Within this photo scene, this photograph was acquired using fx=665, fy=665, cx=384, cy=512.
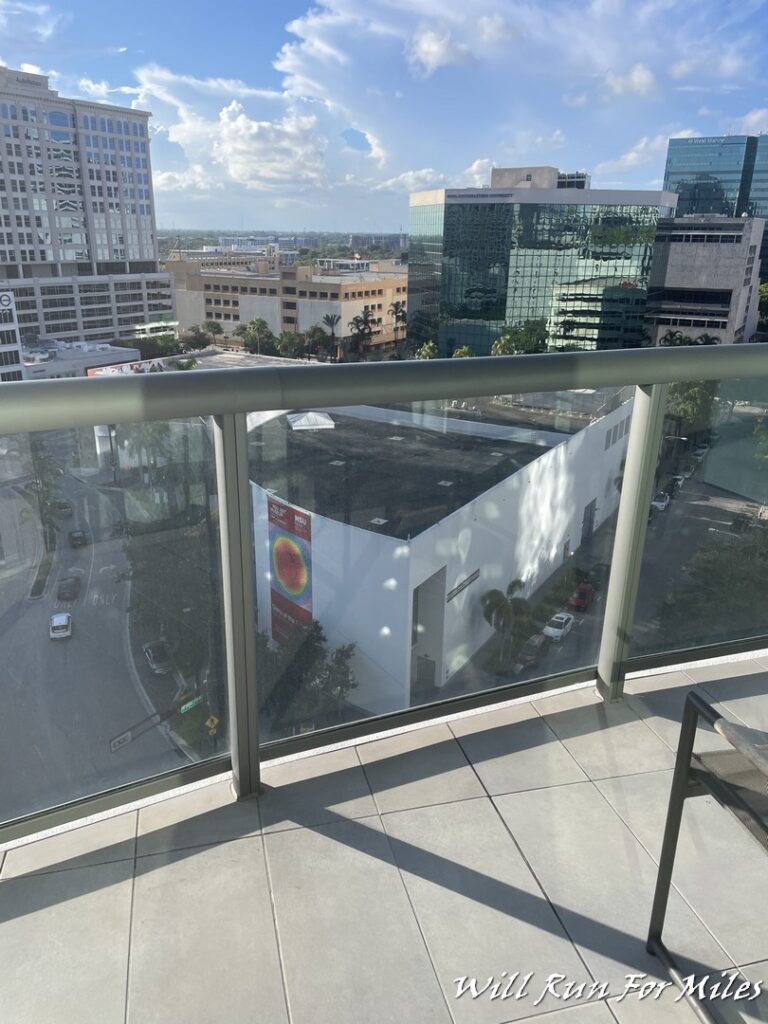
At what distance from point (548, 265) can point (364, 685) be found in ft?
154

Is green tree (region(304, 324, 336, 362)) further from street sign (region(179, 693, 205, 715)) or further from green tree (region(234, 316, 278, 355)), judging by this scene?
street sign (region(179, 693, 205, 715))

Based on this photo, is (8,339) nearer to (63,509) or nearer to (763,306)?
(63,509)

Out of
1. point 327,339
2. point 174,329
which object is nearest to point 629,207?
point 327,339

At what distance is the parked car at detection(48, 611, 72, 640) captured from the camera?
4.20 feet

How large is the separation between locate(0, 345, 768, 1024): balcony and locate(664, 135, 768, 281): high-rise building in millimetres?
83023

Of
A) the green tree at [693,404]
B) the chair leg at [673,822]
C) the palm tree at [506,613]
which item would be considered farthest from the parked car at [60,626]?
the green tree at [693,404]

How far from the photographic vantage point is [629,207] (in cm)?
4384

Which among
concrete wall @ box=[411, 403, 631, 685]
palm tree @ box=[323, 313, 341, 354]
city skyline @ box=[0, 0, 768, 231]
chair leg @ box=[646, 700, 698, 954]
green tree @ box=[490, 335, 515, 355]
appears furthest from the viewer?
city skyline @ box=[0, 0, 768, 231]

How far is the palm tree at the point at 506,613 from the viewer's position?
1.74 metres

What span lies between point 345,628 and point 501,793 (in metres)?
0.54

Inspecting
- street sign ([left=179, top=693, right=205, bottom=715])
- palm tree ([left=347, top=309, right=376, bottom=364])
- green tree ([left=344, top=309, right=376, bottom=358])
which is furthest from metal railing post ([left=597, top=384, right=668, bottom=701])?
palm tree ([left=347, top=309, right=376, bottom=364])

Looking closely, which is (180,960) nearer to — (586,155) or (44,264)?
(44,264)

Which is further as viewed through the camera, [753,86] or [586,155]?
[753,86]

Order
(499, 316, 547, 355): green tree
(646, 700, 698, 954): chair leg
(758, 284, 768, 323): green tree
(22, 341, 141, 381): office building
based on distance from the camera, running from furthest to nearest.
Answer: (758, 284, 768, 323): green tree
(499, 316, 547, 355): green tree
(22, 341, 141, 381): office building
(646, 700, 698, 954): chair leg
